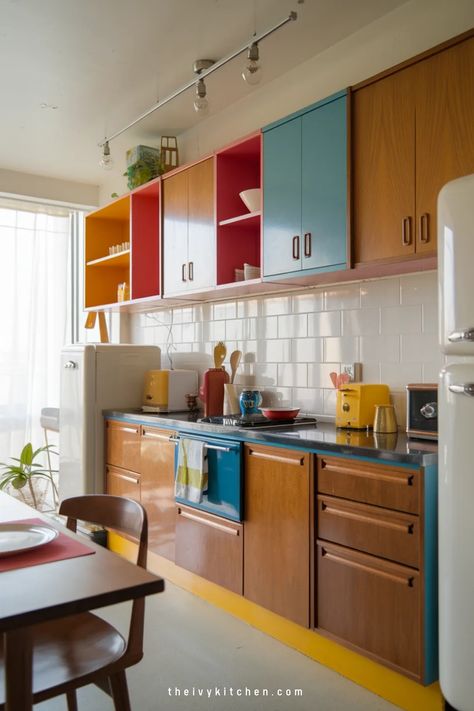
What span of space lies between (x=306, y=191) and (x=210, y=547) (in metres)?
1.82

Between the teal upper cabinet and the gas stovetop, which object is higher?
the teal upper cabinet

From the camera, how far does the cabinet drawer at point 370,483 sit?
2.16 metres

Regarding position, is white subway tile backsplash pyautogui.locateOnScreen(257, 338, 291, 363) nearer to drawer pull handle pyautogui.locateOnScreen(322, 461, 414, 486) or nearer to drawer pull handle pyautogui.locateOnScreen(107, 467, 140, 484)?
drawer pull handle pyautogui.locateOnScreen(107, 467, 140, 484)

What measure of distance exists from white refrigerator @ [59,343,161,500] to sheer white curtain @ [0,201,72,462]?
1.07 meters

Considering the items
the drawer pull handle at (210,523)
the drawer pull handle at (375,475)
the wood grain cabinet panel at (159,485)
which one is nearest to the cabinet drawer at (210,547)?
the drawer pull handle at (210,523)

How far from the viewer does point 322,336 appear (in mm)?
3361

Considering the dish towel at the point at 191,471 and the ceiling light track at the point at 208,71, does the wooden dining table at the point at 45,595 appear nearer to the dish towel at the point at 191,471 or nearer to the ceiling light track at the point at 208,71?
the dish towel at the point at 191,471

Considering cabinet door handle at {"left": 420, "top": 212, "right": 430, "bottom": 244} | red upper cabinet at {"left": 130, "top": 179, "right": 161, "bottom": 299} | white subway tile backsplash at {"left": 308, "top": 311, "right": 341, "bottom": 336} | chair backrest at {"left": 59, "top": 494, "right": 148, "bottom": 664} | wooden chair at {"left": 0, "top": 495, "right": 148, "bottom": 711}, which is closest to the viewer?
wooden chair at {"left": 0, "top": 495, "right": 148, "bottom": 711}

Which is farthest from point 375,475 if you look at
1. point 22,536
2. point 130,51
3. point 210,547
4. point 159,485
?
point 130,51

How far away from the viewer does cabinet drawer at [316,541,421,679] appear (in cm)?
214

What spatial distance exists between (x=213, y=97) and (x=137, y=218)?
40.3 inches

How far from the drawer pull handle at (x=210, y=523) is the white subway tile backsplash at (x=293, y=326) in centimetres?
114

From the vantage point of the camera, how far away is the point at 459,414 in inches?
74.5

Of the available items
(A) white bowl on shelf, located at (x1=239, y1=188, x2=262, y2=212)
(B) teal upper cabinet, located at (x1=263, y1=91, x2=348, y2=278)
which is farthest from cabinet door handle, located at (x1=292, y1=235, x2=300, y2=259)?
(A) white bowl on shelf, located at (x1=239, y1=188, x2=262, y2=212)
